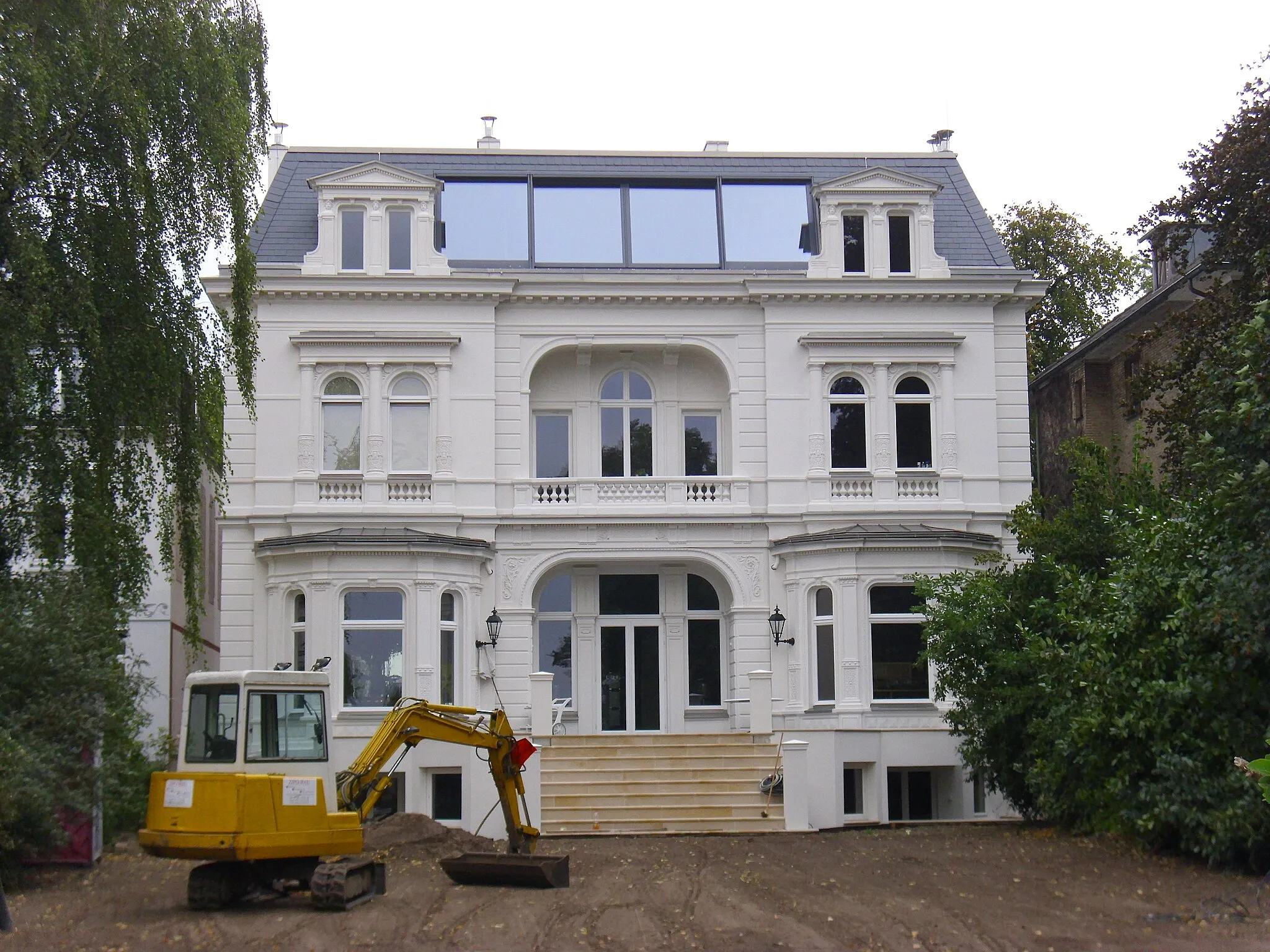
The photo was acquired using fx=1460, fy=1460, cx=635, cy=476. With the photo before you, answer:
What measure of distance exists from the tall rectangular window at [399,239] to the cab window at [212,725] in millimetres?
13117

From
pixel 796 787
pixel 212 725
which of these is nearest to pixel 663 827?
pixel 796 787

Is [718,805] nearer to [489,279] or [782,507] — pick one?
[782,507]

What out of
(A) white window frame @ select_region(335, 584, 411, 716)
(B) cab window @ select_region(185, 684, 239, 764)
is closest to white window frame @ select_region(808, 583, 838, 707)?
(A) white window frame @ select_region(335, 584, 411, 716)

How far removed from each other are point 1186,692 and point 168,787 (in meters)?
10.8

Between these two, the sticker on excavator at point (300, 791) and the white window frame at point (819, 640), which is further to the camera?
the white window frame at point (819, 640)

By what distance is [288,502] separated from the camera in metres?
25.8

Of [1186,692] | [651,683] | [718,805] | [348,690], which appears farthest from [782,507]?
[1186,692]

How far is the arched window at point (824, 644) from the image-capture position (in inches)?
1011

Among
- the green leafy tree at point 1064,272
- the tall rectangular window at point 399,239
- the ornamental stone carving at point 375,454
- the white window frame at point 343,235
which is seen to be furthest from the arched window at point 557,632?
the green leafy tree at point 1064,272

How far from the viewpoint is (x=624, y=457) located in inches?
A: 1091

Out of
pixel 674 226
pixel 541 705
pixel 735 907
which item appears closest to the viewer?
pixel 735 907

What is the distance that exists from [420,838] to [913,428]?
11959 mm

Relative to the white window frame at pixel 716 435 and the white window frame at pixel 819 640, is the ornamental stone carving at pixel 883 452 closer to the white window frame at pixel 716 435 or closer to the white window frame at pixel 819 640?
the white window frame at pixel 819 640

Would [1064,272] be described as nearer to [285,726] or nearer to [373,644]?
[373,644]
